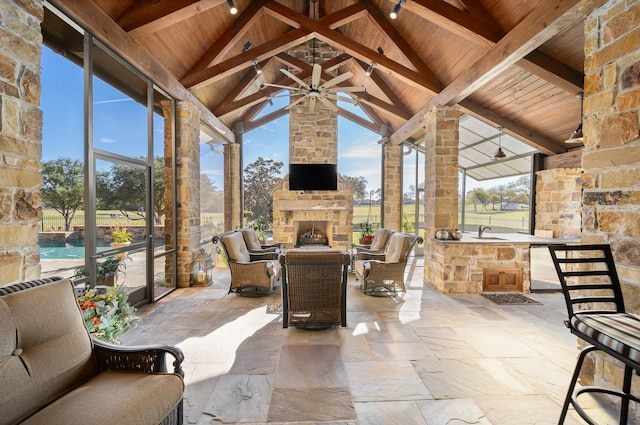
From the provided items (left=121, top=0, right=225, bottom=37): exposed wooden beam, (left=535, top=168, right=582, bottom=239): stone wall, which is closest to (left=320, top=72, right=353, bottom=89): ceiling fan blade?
(left=121, top=0, right=225, bottom=37): exposed wooden beam

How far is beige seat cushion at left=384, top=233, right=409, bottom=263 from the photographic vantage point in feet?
13.2

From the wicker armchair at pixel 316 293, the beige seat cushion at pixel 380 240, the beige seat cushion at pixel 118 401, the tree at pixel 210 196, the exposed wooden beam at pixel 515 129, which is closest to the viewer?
the beige seat cushion at pixel 118 401

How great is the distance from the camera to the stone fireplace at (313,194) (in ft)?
22.6

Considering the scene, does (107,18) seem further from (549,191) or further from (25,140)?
(549,191)

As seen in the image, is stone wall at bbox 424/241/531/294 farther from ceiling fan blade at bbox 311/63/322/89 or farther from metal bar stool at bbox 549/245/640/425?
ceiling fan blade at bbox 311/63/322/89

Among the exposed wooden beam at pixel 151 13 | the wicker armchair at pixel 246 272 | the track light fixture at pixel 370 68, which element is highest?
the track light fixture at pixel 370 68

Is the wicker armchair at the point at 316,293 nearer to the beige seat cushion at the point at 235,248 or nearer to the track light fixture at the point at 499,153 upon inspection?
the beige seat cushion at the point at 235,248

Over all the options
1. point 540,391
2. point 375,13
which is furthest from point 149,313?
point 375,13

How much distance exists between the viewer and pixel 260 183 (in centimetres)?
Result: 1003

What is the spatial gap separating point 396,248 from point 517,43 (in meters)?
2.76

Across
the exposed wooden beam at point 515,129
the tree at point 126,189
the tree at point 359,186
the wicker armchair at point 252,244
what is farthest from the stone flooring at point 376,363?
the tree at point 359,186

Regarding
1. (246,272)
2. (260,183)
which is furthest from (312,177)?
(260,183)

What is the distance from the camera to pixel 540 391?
6.48ft

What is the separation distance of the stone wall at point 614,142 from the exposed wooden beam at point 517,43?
523mm
